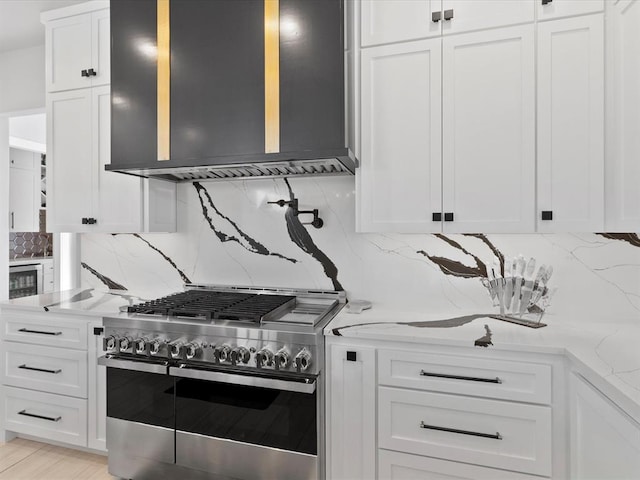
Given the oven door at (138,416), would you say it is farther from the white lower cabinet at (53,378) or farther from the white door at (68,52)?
the white door at (68,52)

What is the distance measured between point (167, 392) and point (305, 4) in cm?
208

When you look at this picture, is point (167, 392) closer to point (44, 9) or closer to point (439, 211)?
point (439, 211)

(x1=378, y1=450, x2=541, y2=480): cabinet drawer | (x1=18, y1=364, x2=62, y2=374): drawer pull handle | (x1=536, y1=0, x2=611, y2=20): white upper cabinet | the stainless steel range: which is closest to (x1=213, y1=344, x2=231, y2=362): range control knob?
the stainless steel range

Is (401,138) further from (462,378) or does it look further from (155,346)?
(155,346)

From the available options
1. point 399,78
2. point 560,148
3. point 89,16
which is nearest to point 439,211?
point 560,148

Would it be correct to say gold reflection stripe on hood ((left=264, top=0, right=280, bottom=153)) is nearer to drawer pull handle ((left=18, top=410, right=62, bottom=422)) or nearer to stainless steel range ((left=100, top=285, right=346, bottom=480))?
stainless steel range ((left=100, top=285, right=346, bottom=480))

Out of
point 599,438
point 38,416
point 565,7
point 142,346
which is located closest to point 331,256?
point 142,346

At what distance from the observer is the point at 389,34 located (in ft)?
6.29

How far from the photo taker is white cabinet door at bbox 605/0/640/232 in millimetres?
1452

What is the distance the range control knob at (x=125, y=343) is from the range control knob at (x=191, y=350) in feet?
1.06

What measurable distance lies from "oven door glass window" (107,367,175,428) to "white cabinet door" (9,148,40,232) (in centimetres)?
396

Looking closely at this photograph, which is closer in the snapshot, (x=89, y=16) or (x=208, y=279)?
(x=89, y=16)

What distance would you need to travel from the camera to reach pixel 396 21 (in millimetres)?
1910

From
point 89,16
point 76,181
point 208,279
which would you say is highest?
point 89,16
